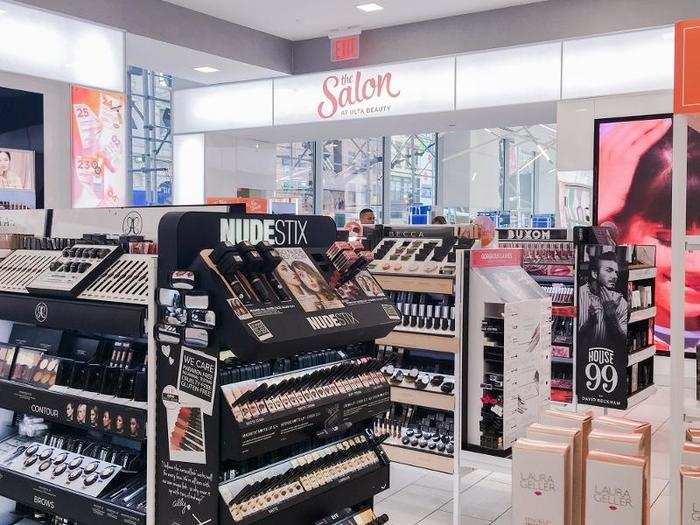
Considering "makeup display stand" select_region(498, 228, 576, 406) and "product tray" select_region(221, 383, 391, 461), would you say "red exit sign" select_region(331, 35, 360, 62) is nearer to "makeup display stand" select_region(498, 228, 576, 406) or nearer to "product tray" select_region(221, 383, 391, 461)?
"makeup display stand" select_region(498, 228, 576, 406)

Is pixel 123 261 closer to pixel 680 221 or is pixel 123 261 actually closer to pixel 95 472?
pixel 95 472

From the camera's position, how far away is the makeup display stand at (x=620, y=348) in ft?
17.6

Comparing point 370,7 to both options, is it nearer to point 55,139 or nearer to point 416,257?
point 55,139

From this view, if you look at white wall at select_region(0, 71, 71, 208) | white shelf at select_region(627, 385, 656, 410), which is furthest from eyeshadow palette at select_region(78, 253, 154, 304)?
white wall at select_region(0, 71, 71, 208)

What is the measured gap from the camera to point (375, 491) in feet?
9.20

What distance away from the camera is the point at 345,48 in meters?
8.94

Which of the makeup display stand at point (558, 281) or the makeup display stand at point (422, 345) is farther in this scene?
the makeup display stand at point (558, 281)

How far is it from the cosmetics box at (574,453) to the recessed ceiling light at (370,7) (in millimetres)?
6091

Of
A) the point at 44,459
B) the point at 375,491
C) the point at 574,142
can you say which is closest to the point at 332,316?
the point at 375,491

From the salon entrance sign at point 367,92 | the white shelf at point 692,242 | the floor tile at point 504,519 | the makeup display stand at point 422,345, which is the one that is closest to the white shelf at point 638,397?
the makeup display stand at point 422,345

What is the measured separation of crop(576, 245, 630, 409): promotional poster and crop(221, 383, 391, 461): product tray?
3.13 m

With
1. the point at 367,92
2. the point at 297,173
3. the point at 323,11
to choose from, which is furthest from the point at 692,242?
the point at 297,173

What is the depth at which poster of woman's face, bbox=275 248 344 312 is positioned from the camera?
2.49 m

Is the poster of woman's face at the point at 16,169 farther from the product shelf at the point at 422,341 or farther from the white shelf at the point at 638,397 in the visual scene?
the white shelf at the point at 638,397
